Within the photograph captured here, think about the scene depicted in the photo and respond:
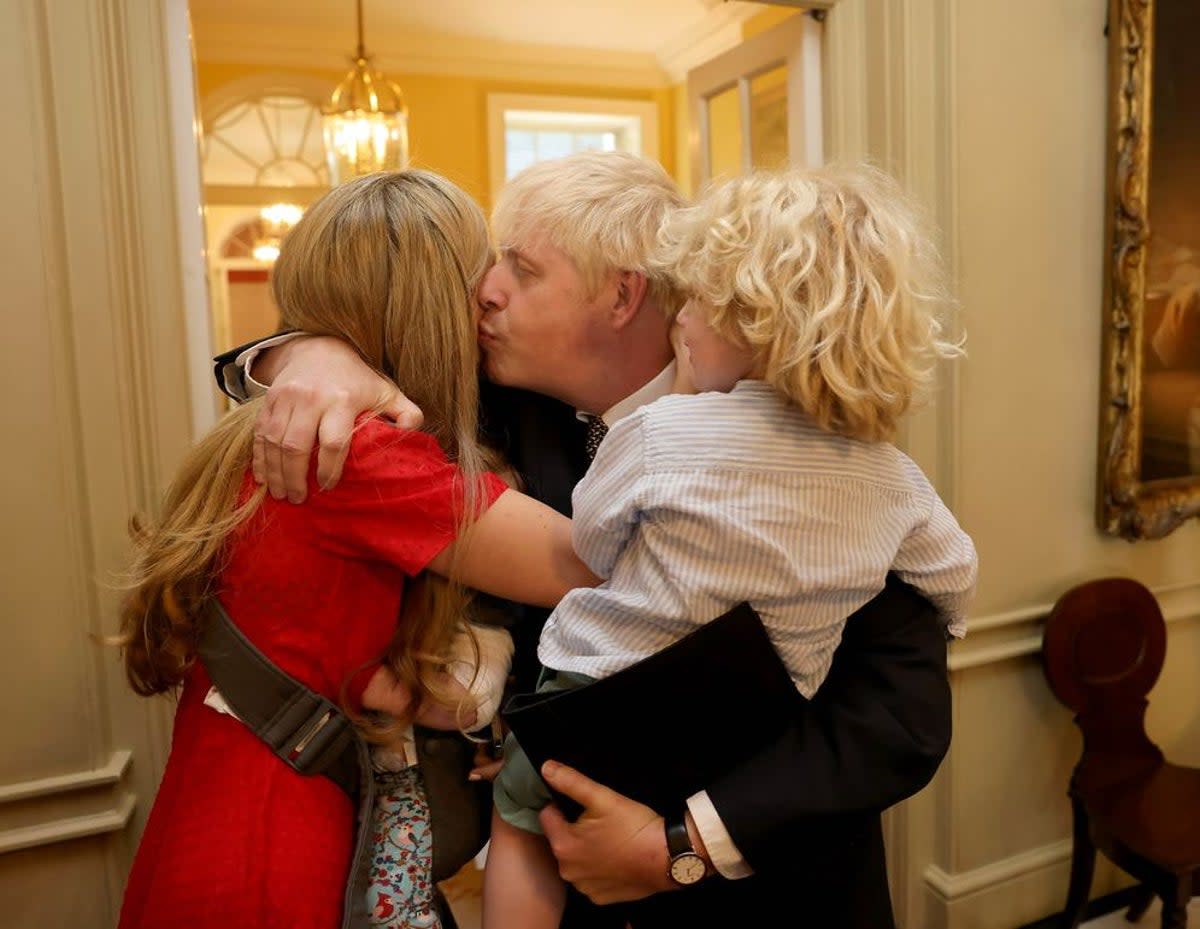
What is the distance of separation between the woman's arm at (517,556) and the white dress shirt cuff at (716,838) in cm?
28

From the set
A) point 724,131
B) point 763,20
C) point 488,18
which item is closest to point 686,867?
point 724,131

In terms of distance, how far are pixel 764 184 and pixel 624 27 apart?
5723 mm

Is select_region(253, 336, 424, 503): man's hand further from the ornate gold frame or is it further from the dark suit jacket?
the ornate gold frame

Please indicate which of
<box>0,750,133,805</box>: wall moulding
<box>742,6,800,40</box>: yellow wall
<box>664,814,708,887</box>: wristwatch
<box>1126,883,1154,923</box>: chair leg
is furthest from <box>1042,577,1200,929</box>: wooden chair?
<box>742,6,800,40</box>: yellow wall

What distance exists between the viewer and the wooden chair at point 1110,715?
2.60 m

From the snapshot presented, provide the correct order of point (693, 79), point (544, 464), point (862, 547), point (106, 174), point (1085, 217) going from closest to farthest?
point (862, 547) → point (544, 464) → point (106, 174) → point (1085, 217) → point (693, 79)

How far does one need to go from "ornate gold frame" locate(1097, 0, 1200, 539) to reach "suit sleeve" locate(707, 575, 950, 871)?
185cm

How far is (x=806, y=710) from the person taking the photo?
1.16m

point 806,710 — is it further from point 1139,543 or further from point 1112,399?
point 1139,543

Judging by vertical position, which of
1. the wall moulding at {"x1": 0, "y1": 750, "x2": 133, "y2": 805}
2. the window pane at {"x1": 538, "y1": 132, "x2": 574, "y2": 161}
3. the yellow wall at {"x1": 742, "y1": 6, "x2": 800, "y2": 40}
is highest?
the window pane at {"x1": 538, "y1": 132, "x2": 574, "y2": 161}

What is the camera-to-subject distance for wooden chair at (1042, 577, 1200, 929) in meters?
2.60

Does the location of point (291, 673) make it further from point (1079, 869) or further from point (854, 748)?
point (1079, 869)

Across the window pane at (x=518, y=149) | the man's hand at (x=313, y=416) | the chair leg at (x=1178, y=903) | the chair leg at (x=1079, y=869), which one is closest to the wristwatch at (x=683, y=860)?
the man's hand at (x=313, y=416)

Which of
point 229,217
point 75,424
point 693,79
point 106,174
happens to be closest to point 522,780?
point 75,424
